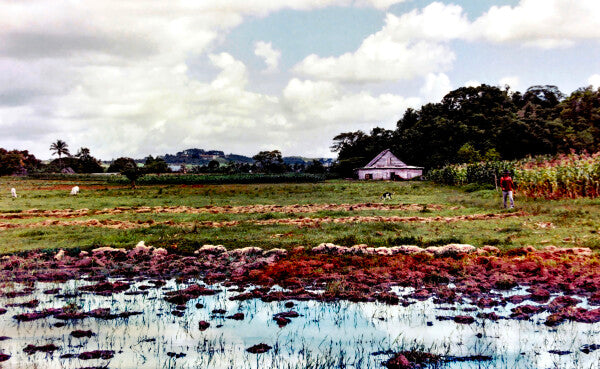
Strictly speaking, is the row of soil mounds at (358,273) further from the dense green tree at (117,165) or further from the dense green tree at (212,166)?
the dense green tree at (117,165)

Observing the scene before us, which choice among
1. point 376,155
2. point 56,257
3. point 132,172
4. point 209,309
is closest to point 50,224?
point 56,257

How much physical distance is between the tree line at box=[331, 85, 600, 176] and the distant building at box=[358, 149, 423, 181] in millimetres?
2697

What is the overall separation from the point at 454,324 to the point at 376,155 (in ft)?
317

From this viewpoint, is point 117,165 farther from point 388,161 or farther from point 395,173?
point 395,173

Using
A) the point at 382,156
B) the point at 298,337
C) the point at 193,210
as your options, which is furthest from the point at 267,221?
the point at 382,156

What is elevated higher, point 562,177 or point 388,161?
point 388,161

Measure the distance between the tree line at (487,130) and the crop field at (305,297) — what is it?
59192mm

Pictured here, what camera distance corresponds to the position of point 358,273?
12.0 metres

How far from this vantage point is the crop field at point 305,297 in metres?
7.22

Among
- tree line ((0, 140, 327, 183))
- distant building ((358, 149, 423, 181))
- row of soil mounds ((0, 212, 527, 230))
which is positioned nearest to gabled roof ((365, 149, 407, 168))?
distant building ((358, 149, 423, 181))

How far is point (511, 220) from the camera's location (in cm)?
2108

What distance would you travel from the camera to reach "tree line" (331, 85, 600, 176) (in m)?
74.9

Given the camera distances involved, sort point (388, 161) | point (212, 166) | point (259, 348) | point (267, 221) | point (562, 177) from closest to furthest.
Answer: point (259, 348)
point (267, 221)
point (562, 177)
point (388, 161)
point (212, 166)

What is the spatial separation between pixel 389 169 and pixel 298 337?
87832 millimetres
